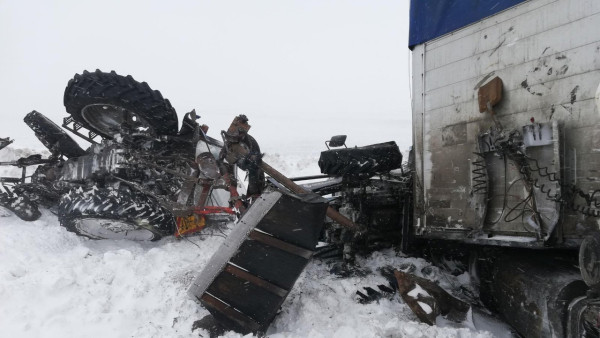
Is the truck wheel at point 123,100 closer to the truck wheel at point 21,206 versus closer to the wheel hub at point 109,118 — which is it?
the wheel hub at point 109,118

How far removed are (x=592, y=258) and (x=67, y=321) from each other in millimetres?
4674

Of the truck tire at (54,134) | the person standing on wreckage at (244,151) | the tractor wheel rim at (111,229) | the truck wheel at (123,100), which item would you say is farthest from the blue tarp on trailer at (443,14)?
the truck tire at (54,134)

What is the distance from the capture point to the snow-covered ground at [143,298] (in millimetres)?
3318

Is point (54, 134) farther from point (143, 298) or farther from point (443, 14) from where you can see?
point (443, 14)

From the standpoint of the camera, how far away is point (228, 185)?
489 cm

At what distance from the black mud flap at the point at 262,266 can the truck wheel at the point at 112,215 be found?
2.16 metres

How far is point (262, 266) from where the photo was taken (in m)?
3.38

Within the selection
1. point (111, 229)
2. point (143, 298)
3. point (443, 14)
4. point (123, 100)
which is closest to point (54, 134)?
point (123, 100)

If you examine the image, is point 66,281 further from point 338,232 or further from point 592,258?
point 592,258

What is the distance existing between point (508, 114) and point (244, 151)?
330 cm

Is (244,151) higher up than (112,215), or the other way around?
(244,151)

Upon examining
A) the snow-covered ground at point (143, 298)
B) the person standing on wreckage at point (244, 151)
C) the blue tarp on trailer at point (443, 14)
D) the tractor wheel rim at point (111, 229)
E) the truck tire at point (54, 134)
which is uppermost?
the blue tarp on trailer at point (443, 14)

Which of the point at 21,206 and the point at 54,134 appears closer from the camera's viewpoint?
the point at 21,206

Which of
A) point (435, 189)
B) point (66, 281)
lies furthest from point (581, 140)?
point (66, 281)
